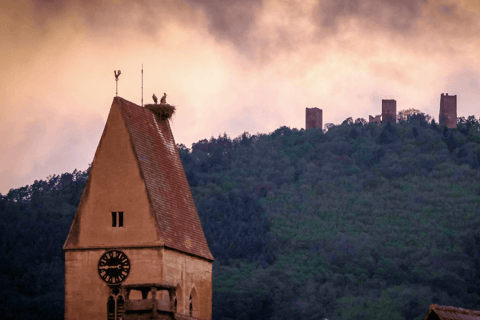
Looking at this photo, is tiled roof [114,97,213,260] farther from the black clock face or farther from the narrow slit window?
the black clock face

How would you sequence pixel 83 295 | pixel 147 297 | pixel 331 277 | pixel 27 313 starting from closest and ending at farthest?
1. pixel 147 297
2. pixel 83 295
3. pixel 27 313
4. pixel 331 277

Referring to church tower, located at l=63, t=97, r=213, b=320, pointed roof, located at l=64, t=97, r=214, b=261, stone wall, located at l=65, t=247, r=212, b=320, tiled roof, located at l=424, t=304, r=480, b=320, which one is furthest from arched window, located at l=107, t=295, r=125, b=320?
tiled roof, located at l=424, t=304, r=480, b=320

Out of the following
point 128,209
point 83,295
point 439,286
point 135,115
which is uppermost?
point 135,115

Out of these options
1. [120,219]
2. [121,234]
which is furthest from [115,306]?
[120,219]

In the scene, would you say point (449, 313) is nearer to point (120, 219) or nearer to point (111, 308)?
point (111, 308)

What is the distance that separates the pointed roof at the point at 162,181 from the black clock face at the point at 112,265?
1470 mm

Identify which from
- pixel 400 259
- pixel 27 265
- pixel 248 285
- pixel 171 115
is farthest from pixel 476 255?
pixel 171 115

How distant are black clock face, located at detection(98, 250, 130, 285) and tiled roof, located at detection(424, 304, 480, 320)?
1391 centimetres

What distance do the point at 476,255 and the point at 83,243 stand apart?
517 feet

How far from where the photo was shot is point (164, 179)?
45938 mm

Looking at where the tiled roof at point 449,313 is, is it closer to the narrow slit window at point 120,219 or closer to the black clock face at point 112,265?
the black clock face at point 112,265

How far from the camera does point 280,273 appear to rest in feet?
614

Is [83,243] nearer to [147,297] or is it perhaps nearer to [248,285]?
[147,297]

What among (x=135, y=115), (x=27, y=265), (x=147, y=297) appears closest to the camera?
(x=147, y=297)
